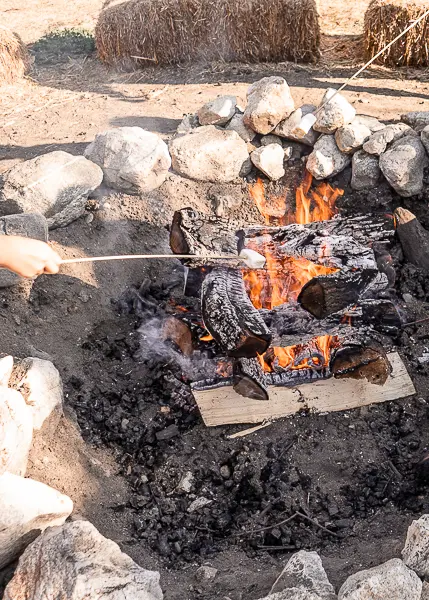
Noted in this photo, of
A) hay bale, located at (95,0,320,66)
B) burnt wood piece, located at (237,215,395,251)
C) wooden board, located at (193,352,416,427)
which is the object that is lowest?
wooden board, located at (193,352,416,427)

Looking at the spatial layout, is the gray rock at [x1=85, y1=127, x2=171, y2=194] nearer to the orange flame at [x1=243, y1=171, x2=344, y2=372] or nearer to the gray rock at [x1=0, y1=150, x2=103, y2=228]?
the gray rock at [x1=0, y1=150, x2=103, y2=228]

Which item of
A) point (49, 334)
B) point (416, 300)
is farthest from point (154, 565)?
point (416, 300)

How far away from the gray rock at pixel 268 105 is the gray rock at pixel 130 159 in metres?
0.84

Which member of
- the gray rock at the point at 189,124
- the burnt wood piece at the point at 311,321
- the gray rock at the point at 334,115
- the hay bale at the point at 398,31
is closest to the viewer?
the burnt wood piece at the point at 311,321

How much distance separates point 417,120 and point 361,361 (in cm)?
261

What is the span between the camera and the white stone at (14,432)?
3.31 meters

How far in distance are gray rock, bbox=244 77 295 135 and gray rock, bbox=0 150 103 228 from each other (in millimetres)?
1493

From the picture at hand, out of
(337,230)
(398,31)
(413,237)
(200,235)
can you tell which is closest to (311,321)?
(337,230)

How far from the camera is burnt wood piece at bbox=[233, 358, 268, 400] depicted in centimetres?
432

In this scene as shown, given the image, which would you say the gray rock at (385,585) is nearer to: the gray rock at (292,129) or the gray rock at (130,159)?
the gray rock at (130,159)

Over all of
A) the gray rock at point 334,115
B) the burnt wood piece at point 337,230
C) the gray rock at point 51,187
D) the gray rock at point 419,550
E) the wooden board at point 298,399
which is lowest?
the wooden board at point 298,399

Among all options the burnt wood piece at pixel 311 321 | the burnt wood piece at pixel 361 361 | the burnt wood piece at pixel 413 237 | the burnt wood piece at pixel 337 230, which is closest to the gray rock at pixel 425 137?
the burnt wood piece at pixel 413 237

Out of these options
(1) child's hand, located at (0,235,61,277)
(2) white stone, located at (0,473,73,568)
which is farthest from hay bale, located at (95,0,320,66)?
(2) white stone, located at (0,473,73,568)

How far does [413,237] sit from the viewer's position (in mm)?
5473
